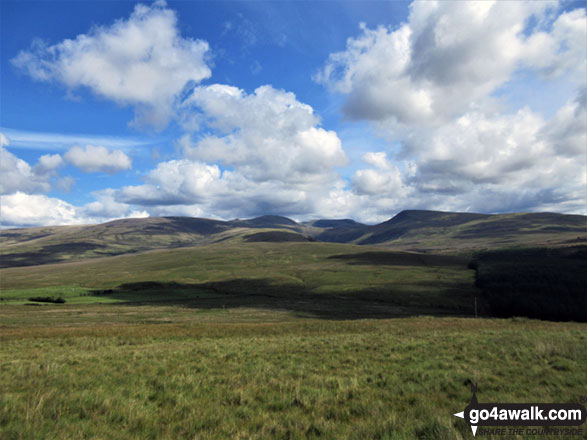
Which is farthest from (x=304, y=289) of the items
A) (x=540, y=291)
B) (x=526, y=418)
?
(x=526, y=418)

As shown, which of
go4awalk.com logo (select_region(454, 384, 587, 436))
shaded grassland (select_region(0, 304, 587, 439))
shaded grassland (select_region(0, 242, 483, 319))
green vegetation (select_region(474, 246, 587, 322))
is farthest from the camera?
shaded grassland (select_region(0, 242, 483, 319))

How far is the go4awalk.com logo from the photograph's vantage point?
6898 mm

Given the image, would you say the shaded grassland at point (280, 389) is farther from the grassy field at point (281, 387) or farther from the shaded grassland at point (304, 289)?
the shaded grassland at point (304, 289)

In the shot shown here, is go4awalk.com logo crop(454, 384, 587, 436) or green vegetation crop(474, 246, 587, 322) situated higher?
go4awalk.com logo crop(454, 384, 587, 436)

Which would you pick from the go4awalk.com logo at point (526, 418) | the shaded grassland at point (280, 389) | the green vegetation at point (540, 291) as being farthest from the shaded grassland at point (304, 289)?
the go4awalk.com logo at point (526, 418)

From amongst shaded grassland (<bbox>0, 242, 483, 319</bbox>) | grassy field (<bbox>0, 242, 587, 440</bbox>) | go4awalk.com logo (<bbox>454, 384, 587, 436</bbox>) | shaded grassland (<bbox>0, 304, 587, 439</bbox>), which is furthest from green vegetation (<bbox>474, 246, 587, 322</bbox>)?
go4awalk.com logo (<bbox>454, 384, 587, 436</bbox>)

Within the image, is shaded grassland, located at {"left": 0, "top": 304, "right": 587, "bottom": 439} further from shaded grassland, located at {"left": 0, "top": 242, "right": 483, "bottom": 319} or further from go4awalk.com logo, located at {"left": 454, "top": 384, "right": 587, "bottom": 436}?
shaded grassland, located at {"left": 0, "top": 242, "right": 483, "bottom": 319}

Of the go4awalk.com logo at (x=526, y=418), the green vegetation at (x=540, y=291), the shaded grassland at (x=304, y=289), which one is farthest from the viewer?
the shaded grassland at (x=304, y=289)

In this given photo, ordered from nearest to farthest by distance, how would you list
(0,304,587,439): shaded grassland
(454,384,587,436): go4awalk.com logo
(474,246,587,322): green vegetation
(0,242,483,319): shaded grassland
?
(454,384,587,436): go4awalk.com logo
(0,304,587,439): shaded grassland
(474,246,587,322): green vegetation
(0,242,483,319): shaded grassland

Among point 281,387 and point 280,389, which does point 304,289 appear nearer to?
point 281,387

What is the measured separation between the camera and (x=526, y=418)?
Answer: 24.6 ft

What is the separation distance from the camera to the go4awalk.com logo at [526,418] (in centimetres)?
690

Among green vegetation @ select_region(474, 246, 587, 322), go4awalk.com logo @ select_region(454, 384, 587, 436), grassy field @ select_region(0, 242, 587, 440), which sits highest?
go4awalk.com logo @ select_region(454, 384, 587, 436)

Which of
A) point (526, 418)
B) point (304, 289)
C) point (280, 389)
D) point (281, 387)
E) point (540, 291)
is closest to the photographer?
point (526, 418)
